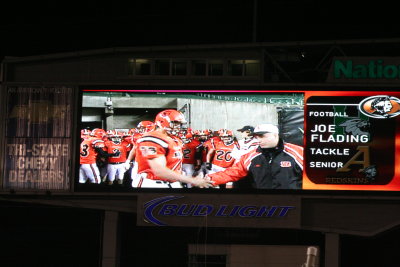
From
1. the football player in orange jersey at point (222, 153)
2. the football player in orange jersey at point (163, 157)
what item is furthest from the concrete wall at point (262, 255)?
the football player in orange jersey at point (163, 157)

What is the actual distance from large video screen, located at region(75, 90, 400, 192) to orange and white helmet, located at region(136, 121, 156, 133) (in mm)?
39

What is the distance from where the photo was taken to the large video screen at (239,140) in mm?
37031

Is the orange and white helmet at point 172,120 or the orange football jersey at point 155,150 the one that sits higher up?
the orange and white helmet at point 172,120

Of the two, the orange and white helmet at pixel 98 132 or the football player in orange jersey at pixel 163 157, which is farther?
the orange and white helmet at pixel 98 132

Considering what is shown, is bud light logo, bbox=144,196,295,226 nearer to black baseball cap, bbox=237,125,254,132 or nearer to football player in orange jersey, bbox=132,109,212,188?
football player in orange jersey, bbox=132,109,212,188

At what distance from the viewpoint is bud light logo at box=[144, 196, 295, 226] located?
1455 inches

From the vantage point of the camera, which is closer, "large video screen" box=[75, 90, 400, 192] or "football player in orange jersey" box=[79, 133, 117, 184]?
"large video screen" box=[75, 90, 400, 192]

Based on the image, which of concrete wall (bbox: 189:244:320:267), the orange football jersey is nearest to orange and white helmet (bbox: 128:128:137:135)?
the orange football jersey

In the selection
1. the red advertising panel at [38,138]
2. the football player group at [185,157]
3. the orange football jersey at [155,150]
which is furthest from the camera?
the red advertising panel at [38,138]

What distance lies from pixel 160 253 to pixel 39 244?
24.7 ft

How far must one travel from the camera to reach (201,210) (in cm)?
3725

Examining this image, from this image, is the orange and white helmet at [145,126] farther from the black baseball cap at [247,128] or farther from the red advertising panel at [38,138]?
the black baseball cap at [247,128]

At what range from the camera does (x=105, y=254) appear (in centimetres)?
3762

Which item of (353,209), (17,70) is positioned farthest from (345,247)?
(17,70)
